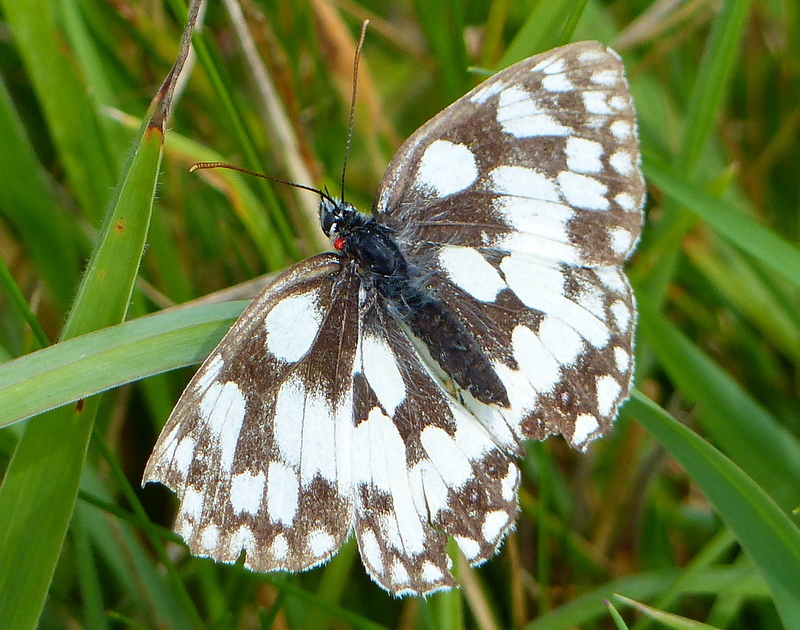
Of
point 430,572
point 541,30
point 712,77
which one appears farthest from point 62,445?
point 712,77

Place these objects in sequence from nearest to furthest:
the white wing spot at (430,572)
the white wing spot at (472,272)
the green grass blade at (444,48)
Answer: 1. the white wing spot at (430,572)
2. the white wing spot at (472,272)
3. the green grass blade at (444,48)

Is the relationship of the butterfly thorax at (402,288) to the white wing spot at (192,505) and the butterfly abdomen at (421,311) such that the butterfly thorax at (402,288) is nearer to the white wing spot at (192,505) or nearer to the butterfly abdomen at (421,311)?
the butterfly abdomen at (421,311)

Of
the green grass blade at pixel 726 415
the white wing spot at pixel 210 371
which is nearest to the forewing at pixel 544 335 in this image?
the green grass blade at pixel 726 415

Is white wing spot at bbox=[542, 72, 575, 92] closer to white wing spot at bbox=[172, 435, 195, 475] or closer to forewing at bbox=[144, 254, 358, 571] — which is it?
forewing at bbox=[144, 254, 358, 571]

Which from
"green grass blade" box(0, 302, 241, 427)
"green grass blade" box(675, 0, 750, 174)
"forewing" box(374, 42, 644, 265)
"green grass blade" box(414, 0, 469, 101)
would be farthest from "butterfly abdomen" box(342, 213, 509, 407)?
"green grass blade" box(675, 0, 750, 174)

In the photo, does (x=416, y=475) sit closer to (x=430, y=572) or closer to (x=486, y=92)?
(x=430, y=572)
